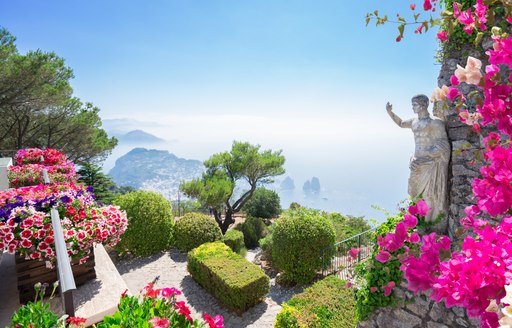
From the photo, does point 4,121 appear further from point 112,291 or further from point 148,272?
point 112,291

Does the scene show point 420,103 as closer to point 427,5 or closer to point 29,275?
point 427,5

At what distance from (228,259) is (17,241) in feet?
19.6

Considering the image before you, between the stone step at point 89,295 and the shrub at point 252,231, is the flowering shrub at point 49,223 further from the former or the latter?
the shrub at point 252,231

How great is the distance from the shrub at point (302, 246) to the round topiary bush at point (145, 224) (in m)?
4.32

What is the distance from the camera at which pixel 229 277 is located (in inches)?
277

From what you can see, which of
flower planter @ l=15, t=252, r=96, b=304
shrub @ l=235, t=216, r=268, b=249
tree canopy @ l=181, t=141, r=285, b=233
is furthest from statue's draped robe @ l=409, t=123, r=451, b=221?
tree canopy @ l=181, t=141, r=285, b=233

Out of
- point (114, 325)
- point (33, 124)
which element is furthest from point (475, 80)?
point (33, 124)

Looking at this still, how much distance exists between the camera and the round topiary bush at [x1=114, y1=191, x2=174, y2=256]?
9445 millimetres

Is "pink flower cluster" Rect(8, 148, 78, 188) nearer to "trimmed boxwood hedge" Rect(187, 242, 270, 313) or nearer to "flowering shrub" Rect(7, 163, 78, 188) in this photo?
"flowering shrub" Rect(7, 163, 78, 188)

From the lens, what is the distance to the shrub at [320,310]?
195 inches

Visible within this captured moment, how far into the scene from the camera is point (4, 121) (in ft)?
48.5

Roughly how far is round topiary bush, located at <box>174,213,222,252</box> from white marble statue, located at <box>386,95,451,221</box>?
7.79 m

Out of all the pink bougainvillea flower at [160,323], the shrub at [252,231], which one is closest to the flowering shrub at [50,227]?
the pink bougainvillea flower at [160,323]

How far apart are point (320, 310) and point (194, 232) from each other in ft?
19.3
